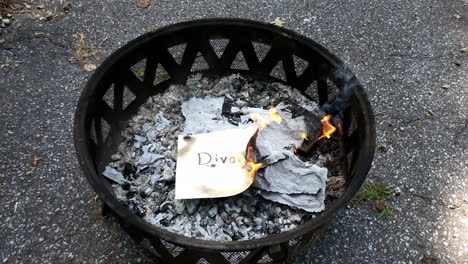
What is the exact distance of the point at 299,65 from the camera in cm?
240

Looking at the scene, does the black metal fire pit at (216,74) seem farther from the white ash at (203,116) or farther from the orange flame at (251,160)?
the orange flame at (251,160)

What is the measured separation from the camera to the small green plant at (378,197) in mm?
2232

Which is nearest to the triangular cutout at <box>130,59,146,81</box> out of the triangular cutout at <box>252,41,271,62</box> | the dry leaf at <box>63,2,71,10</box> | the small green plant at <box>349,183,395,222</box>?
the triangular cutout at <box>252,41,271,62</box>

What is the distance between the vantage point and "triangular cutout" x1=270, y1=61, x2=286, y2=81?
250 cm

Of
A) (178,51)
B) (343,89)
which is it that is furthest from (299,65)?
(178,51)

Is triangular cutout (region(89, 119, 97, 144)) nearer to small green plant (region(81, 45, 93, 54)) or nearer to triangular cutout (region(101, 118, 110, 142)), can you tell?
triangular cutout (region(101, 118, 110, 142))

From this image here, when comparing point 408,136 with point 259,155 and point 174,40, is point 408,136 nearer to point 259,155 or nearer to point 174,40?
point 259,155

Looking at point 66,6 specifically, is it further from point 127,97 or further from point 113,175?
point 113,175

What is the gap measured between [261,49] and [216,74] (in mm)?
355

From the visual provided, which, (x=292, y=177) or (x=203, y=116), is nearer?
(x=292, y=177)

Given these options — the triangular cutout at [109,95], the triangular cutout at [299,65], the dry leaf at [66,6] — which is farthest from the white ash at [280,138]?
the dry leaf at [66,6]

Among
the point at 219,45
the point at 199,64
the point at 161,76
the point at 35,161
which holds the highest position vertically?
the point at 219,45

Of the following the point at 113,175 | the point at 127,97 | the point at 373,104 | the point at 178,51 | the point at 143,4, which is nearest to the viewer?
the point at 113,175

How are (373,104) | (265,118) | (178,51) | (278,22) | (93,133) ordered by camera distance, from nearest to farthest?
(93,133)
(265,118)
(178,51)
(373,104)
(278,22)
